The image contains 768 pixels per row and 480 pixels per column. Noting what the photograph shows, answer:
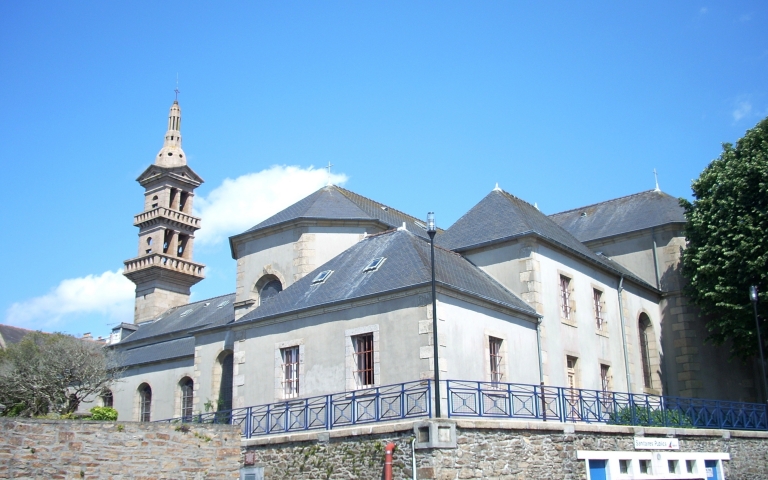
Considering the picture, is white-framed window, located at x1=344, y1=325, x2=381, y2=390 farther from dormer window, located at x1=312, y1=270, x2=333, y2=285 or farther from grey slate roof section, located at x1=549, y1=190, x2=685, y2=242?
grey slate roof section, located at x1=549, y1=190, x2=685, y2=242

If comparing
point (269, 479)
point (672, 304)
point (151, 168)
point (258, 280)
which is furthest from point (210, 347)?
point (151, 168)

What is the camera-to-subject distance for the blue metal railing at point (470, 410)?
16156 mm

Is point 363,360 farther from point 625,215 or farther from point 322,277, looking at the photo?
point 625,215

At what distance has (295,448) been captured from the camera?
1617 centimetres

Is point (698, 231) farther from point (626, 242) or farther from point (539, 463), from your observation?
point (539, 463)

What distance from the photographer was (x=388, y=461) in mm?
14133

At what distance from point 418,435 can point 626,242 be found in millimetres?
17912

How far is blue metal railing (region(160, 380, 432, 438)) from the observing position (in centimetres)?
1612

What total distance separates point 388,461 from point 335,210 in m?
13.3

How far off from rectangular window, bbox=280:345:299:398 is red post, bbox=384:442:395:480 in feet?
18.6

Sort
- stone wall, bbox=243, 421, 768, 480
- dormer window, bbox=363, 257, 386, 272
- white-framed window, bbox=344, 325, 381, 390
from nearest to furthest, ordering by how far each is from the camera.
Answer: stone wall, bbox=243, 421, 768, 480 → white-framed window, bbox=344, 325, 381, 390 → dormer window, bbox=363, 257, 386, 272

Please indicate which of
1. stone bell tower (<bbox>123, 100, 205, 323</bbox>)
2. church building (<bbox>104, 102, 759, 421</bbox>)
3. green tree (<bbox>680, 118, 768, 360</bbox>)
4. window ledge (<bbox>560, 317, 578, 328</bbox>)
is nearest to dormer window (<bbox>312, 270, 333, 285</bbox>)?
church building (<bbox>104, 102, 759, 421</bbox>)

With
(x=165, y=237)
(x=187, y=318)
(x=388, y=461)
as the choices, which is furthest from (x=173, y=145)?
(x=388, y=461)

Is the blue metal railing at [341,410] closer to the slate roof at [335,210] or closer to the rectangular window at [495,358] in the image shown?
the rectangular window at [495,358]
